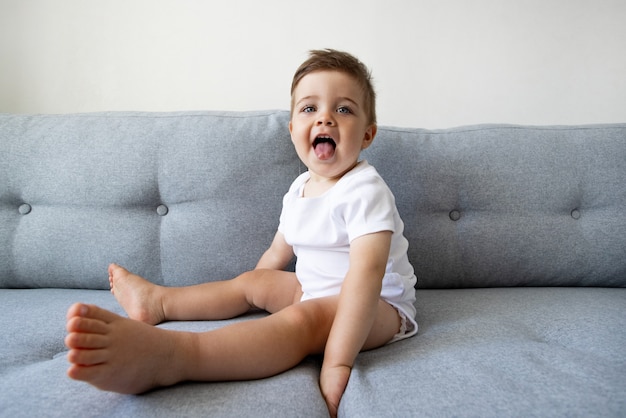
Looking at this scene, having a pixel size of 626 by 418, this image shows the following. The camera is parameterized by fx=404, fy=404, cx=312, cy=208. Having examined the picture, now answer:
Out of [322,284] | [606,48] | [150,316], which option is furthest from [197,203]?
[606,48]

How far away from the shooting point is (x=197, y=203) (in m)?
1.18

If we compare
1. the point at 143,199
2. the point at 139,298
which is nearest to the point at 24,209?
the point at 143,199

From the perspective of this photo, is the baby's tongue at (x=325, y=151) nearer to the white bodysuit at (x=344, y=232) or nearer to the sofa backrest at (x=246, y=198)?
the white bodysuit at (x=344, y=232)

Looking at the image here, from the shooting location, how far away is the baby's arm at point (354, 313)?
709 millimetres

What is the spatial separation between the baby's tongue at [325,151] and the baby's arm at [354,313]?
227mm

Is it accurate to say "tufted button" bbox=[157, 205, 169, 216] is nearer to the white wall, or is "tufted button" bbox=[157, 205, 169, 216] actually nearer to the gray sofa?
the gray sofa

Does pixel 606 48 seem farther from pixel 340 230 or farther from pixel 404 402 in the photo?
pixel 404 402

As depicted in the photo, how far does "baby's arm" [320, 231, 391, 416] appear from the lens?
71cm

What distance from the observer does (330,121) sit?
0.95 metres

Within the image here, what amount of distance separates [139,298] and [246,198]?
391 millimetres

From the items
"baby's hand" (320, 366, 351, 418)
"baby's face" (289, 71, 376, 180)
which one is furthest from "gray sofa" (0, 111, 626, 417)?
"baby's hand" (320, 366, 351, 418)

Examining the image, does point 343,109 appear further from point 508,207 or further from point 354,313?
point 508,207

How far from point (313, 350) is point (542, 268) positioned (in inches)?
32.6

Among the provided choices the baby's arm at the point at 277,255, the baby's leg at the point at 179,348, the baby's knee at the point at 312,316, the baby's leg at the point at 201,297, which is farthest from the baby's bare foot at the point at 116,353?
the baby's arm at the point at 277,255
